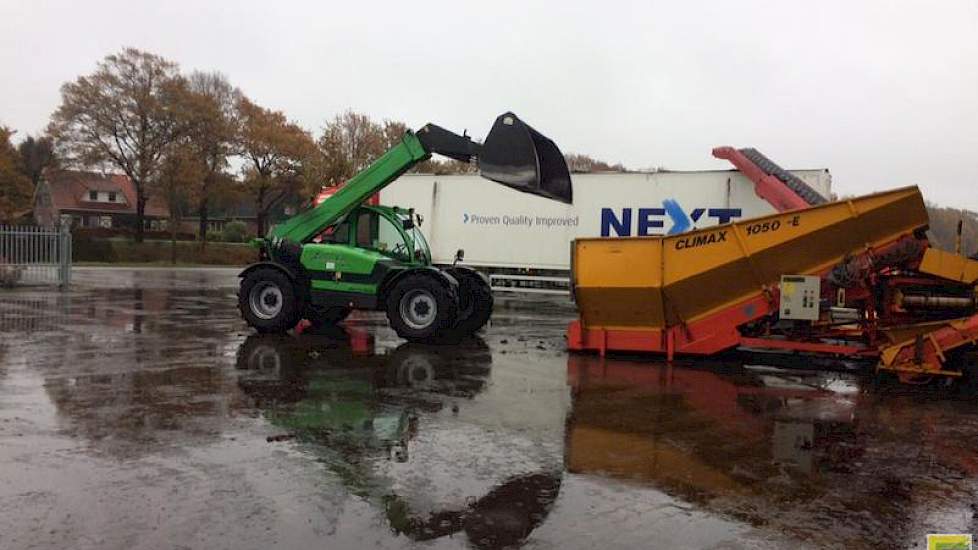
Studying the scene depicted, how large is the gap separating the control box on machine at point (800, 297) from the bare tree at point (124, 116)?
4340cm

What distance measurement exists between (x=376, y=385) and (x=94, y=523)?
4.18m

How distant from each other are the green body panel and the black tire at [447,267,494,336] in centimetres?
193

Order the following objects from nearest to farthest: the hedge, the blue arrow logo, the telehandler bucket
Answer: the telehandler bucket < the blue arrow logo < the hedge

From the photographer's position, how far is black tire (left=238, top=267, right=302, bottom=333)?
11930mm

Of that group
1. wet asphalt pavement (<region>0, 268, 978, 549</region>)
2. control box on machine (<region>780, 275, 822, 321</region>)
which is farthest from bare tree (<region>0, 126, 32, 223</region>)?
control box on machine (<region>780, 275, 822, 321</region>)

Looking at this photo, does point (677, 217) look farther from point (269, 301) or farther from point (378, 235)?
point (269, 301)

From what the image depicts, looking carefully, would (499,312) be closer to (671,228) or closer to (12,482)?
(671,228)

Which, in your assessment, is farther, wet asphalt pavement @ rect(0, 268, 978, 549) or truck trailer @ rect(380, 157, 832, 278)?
truck trailer @ rect(380, 157, 832, 278)

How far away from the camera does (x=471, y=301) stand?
12.7m

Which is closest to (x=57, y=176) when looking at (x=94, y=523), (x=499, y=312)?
(x=499, y=312)

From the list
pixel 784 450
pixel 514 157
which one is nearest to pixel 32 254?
pixel 514 157

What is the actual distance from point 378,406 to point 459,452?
1.67 m

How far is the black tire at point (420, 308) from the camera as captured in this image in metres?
11.2

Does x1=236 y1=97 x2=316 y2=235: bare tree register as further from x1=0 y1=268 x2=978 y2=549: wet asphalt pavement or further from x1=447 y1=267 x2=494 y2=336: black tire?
x1=0 y1=268 x2=978 y2=549: wet asphalt pavement
